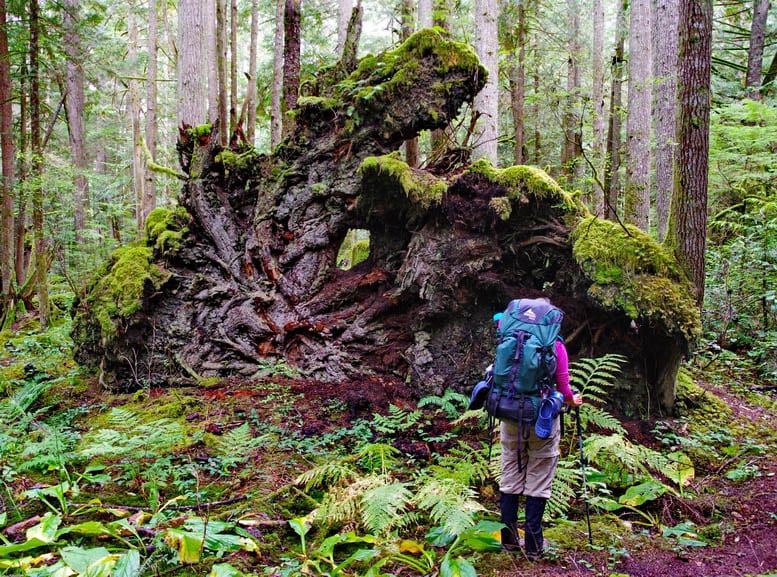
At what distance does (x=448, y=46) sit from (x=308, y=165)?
276 centimetres

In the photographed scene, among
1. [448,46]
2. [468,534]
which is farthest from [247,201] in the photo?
[468,534]

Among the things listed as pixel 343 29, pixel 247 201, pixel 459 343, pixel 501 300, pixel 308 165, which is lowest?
pixel 459 343

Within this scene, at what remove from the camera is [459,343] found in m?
7.02

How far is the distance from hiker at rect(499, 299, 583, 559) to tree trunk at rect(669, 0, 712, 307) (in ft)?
10.5

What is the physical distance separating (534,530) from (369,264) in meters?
5.17

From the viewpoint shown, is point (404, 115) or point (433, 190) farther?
point (404, 115)

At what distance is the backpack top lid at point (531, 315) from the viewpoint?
3.73 metres

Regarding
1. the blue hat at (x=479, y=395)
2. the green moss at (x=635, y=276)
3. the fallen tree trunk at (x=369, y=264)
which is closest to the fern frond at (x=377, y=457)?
the blue hat at (x=479, y=395)

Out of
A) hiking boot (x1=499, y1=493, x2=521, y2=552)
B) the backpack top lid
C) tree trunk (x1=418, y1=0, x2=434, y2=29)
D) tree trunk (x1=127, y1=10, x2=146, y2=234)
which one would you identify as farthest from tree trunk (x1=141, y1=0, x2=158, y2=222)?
hiking boot (x1=499, y1=493, x2=521, y2=552)

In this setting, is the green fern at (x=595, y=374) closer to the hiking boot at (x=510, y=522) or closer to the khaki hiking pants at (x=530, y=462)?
the khaki hiking pants at (x=530, y=462)

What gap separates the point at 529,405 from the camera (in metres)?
3.67

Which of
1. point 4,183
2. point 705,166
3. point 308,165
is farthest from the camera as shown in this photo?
point 4,183

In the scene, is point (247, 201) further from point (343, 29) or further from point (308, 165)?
point (343, 29)

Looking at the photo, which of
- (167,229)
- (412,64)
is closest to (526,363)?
(412,64)
